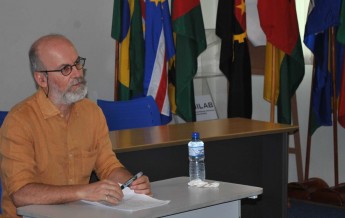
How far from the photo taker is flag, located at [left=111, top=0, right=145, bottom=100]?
6000mm

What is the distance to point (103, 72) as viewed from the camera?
6.37 m

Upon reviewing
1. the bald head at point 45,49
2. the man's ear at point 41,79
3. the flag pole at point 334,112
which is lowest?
the flag pole at point 334,112

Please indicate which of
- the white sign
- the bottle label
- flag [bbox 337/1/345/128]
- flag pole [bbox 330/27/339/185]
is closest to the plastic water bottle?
the bottle label

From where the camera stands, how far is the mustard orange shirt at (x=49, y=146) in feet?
9.34

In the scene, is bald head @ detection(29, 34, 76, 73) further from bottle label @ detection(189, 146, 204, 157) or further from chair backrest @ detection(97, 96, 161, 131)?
chair backrest @ detection(97, 96, 161, 131)

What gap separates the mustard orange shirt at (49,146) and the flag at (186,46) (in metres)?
2.88

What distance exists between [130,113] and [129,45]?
5.18 feet

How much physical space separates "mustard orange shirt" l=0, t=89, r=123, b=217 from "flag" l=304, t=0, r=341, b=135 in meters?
3.30

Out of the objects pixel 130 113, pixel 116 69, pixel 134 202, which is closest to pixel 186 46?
pixel 116 69

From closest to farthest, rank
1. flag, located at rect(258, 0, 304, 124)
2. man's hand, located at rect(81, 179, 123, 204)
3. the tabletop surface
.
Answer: man's hand, located at rect(81, 179, 123, 204)
the tabletop surface
flag, located at rect(258, 0, 304, 124)

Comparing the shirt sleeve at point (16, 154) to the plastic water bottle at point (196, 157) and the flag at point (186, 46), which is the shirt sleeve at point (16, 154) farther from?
the flag at point (186, 46)

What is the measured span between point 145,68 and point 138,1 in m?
0.57

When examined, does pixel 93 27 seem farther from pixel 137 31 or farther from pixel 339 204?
pixel 339 204

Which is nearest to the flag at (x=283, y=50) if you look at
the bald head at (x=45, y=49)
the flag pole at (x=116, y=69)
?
the flag pole at (x=116, y=69)
